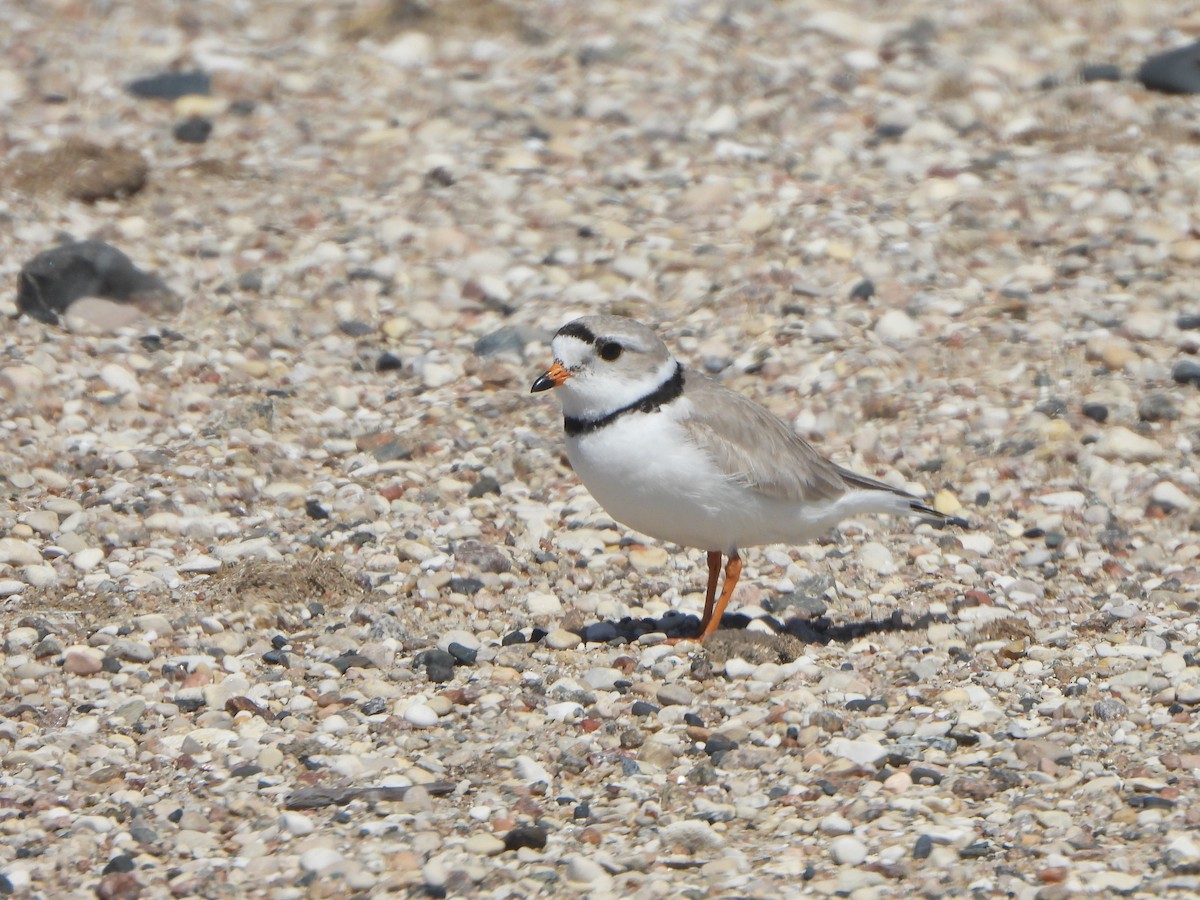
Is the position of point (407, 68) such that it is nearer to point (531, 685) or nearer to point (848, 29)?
point (848, 29)

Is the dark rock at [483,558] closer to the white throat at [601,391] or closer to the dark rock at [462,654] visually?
the dark rock at [462,654]

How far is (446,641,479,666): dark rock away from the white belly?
0.74 m

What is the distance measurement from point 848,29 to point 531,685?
7.55m

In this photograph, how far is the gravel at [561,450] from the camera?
515 cm

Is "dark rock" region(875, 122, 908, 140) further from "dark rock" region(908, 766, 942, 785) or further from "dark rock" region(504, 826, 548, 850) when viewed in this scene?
"dark rock" region(504, 826, 548, 850)

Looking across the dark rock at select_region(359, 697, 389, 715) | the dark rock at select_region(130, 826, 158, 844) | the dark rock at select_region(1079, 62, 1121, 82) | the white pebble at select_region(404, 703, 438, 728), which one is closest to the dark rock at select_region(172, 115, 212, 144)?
the dark rock at select_region(1079, 62, 1121, 82)

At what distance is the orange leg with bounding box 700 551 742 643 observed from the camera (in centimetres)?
641

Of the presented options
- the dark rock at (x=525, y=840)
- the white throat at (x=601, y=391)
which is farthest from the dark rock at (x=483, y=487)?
the dark rock at (x=525, y=840)

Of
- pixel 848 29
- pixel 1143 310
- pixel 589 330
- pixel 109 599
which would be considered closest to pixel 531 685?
A: pixel 589 330

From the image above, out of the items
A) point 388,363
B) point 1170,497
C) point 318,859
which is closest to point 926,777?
point 318,859

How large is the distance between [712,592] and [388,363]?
9.72 feet

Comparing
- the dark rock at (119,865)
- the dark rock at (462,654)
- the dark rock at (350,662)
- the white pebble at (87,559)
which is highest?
the dark rock at (119,865)

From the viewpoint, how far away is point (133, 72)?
37.9 feet

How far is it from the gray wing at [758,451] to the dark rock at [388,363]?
265 cm
